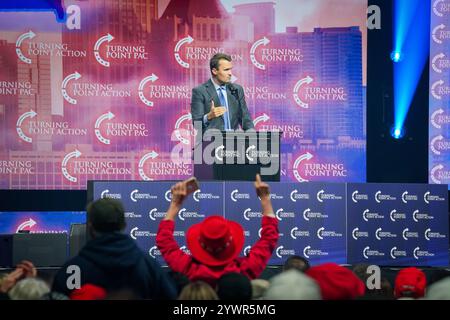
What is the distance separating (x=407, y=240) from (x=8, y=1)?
Result: 5.51 meters

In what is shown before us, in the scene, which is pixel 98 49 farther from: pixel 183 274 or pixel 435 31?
pixel 183 274

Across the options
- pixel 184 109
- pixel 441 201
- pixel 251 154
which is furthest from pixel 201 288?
pixel 184 109

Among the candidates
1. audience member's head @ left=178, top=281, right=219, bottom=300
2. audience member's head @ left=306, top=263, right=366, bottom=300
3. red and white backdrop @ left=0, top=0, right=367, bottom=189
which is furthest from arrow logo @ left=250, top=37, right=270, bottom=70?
audience member's head @ left=178, top=281, right=219, bottom=300

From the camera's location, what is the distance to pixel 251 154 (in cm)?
652

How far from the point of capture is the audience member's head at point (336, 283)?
3.11m

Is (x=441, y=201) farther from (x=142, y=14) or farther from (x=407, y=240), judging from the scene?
(x=142, y=14)

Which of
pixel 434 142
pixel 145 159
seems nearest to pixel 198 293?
pixel 145 159

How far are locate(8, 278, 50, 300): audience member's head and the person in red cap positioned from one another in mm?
726

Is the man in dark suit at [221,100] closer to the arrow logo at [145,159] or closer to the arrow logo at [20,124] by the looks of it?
the arrow logo at [145,159]

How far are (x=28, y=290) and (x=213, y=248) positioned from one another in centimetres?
89

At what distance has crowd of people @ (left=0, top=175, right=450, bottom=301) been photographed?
3047mm

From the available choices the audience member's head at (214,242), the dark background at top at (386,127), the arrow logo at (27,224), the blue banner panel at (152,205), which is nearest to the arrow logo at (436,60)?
the dark background at top at (386,127)

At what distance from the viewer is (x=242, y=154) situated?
648cm

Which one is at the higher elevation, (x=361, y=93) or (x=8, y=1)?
(x=8, y=1)
